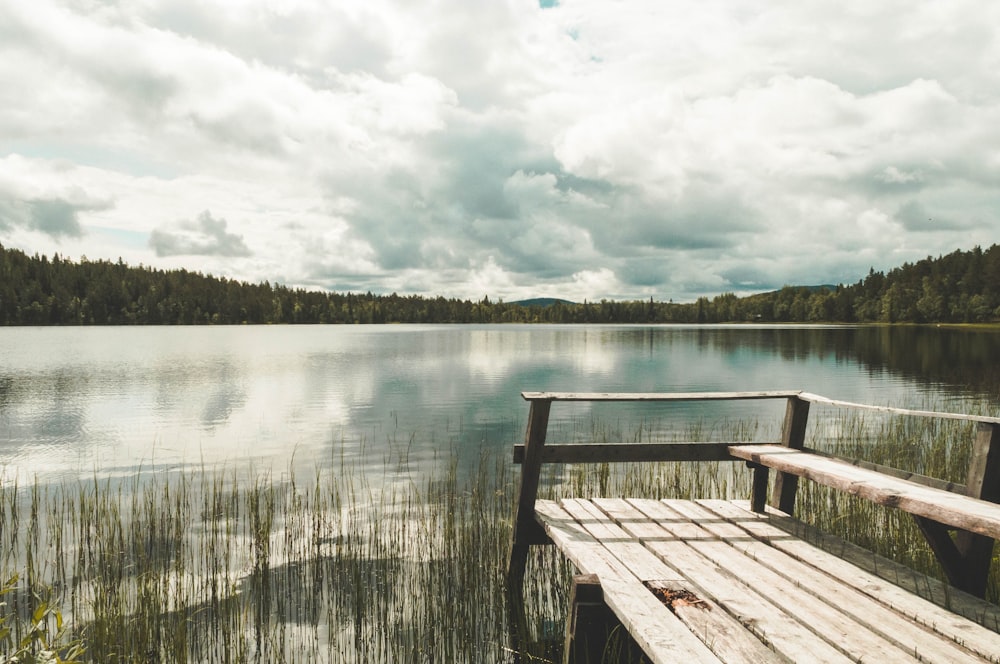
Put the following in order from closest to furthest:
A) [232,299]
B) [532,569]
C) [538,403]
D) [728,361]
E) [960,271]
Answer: [538,403]
[532,569]
[728,361]
[960,271]
[232,299]

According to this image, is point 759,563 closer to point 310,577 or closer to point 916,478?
point 916,478

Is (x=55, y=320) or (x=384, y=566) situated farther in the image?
(x=55, y=320)

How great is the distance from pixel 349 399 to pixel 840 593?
994 inches

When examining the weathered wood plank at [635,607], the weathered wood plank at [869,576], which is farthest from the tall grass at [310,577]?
the weathered wood plank at [869,576]

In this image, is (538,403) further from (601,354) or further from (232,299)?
(232,299)

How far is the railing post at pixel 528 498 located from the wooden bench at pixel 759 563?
1 centimetres

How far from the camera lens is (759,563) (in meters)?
5.16

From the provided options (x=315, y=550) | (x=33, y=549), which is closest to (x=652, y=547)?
(x=315, y=550)

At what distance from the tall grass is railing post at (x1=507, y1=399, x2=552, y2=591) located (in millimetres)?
286

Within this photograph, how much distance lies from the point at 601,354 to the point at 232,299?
157810 millimetres

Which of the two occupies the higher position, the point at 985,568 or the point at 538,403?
the point at 538,403

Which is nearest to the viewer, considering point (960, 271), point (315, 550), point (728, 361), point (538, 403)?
point (538, 403)

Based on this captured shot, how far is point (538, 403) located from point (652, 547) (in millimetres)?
1848

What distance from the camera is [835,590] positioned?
4.57 m
